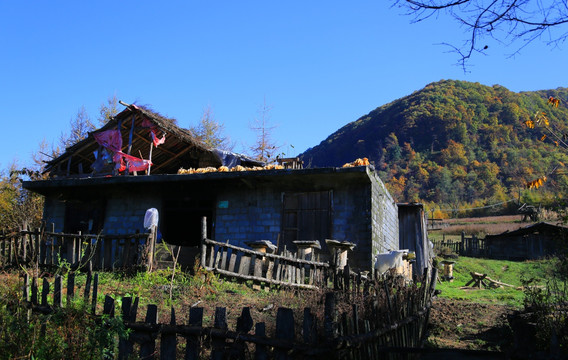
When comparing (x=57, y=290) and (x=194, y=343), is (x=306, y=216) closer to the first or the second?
(x=57, y=290)

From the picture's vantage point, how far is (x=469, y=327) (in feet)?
29.6

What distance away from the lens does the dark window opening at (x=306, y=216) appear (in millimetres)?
13219

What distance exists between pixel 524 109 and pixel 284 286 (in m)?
77.4

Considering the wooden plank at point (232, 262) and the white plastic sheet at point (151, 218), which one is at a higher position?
the white plastic sheet at point (151, 218)

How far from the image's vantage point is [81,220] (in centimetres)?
1568

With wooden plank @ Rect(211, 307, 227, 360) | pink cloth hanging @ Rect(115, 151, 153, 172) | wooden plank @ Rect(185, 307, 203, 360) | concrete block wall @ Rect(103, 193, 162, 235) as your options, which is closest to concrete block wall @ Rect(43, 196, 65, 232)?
concrete block wall @ Rect(103, 193, 162, 235)

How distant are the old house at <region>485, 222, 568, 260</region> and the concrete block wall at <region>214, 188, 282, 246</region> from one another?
63.9 feet

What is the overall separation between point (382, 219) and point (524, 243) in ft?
60.2

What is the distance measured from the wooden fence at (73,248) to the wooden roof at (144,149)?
6.67m

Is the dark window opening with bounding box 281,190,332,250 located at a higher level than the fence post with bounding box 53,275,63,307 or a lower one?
higher

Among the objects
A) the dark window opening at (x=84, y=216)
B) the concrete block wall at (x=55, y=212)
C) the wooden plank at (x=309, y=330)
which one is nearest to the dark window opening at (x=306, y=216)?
the dark window opening at (x=84, y=216)

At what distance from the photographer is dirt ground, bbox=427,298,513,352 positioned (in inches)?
297

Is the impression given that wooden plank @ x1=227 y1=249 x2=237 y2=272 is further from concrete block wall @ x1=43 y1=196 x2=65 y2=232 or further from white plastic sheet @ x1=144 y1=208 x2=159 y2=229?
concrete block wall @ x1=43 y1=196 x2=65 y2=232

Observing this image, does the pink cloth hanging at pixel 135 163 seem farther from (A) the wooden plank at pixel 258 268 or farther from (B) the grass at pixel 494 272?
(B) the grass at pixel 494 272
